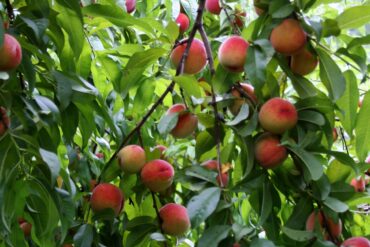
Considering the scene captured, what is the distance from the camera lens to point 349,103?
3.32 ft

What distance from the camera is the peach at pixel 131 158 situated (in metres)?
1.08

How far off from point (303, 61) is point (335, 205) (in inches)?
8.5

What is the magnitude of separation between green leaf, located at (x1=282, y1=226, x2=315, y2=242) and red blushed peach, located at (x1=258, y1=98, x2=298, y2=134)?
5.7 inches

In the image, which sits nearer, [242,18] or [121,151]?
[121,151]

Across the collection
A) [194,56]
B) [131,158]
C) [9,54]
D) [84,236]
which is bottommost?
[84,236]

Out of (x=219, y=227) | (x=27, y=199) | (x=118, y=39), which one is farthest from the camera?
(x=118, y=39)

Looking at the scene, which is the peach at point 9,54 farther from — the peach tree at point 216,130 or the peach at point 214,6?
the peach at point 214,6

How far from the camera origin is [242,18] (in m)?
1.37

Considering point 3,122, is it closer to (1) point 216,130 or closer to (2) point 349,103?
(1) point 216,130

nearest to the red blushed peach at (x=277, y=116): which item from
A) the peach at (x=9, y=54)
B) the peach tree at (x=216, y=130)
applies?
the peach tree at (x=216, y=130)

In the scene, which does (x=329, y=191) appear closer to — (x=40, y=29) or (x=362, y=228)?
(x=362, y=228)

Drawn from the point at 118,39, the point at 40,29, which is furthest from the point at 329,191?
the point at 118,39

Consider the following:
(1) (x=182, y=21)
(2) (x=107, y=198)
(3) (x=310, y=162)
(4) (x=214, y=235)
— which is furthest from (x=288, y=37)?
(1) (x=182, y=21)

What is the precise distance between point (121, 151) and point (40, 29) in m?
0.24
